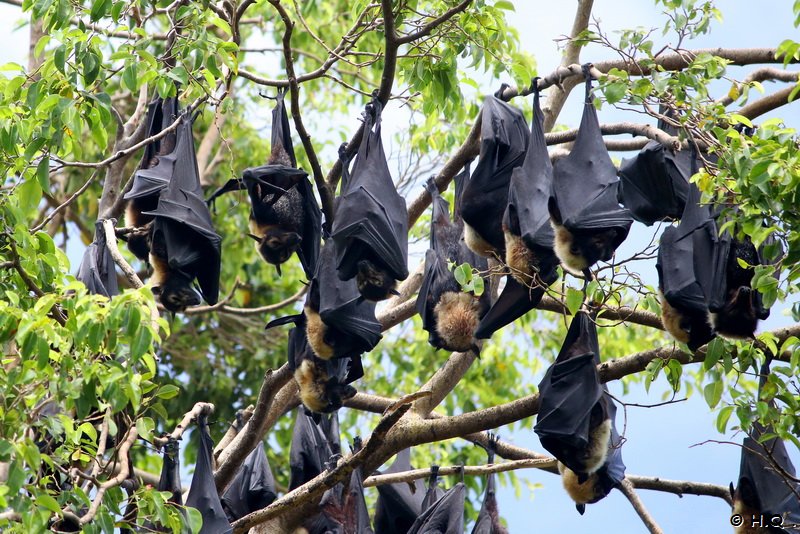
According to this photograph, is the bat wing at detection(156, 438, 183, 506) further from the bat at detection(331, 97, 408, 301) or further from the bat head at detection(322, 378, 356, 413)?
the bat at detection(331, 97, 408, 301)

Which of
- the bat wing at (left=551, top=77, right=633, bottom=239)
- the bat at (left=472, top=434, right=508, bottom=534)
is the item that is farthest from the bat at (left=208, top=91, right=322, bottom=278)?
the bat at (left=472, top=434, right=508, bottom=534)

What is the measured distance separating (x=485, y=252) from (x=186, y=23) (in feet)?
7.48

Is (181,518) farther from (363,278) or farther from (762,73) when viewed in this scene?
(762,73)

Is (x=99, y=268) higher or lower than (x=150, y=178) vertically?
lower

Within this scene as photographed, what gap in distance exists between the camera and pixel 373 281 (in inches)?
251

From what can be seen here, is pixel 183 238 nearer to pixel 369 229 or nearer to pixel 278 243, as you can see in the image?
pixel 278 243

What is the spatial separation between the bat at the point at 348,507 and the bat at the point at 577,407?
4.37 ft

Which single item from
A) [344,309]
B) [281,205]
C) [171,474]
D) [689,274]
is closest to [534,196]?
[689,274]

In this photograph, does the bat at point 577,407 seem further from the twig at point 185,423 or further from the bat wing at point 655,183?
the twig at point 185,423

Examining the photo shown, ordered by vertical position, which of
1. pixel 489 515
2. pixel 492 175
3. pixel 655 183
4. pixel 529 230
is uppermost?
pixel 655 183

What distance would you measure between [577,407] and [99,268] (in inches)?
125

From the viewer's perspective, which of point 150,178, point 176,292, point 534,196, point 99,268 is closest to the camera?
point 534,196

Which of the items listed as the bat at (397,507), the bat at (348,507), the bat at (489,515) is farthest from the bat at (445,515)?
the bat at (397,507)

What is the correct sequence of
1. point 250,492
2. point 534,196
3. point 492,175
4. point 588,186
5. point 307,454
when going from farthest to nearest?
point 307,454
point 250,492
point 492,175
point 534,196
point 588,186
